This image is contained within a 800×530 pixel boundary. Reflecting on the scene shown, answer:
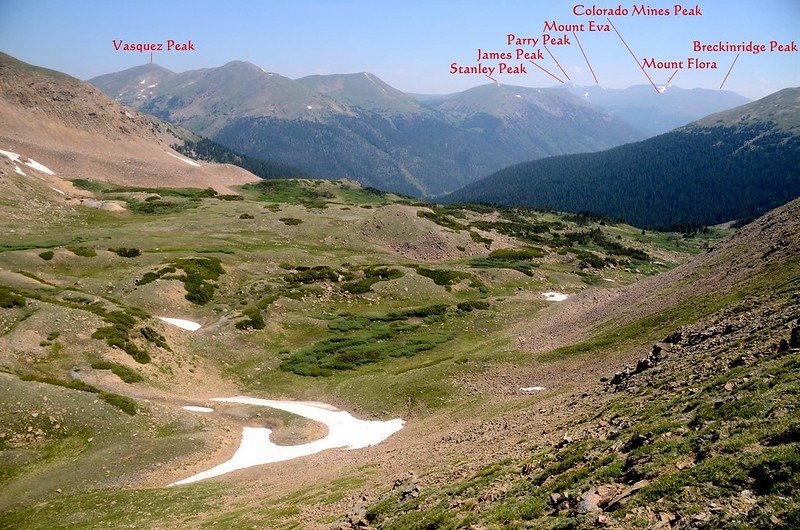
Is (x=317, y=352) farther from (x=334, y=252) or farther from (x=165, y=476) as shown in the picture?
(x=334, y=252)

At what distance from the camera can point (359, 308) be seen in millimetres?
86375

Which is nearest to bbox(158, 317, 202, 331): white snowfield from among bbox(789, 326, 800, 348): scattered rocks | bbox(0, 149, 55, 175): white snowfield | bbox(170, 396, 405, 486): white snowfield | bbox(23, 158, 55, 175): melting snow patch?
bbox(170, 396, 405, 486): white snowfield

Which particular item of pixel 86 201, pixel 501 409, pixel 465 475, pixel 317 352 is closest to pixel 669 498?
pixel 465 475

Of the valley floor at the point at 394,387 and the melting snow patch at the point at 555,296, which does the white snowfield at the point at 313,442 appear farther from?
the melting snow patch at the point at 555,296

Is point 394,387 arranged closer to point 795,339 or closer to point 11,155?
point 795,339

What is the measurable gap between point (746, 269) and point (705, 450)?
33909mm

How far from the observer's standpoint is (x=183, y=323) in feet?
236

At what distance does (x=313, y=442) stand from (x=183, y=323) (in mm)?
37134

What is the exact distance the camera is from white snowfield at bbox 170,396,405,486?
3953 cm

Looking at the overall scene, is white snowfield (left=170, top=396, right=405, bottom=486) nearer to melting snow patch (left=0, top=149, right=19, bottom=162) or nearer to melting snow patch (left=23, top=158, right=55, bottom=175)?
melting snow patch (left=0, top=149, right=19, bottom=162)

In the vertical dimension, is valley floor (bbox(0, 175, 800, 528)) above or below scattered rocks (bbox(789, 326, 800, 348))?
below

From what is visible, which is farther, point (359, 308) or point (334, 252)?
point (334, 252)

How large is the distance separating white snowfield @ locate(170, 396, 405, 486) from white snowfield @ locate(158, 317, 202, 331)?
24.9 m

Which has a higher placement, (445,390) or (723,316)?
(723,316)
